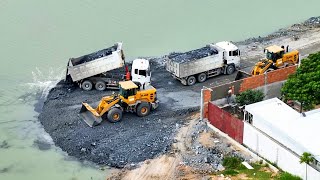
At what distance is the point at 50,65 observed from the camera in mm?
36312

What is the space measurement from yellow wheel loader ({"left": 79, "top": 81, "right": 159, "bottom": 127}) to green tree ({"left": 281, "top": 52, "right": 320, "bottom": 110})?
6360 millimetres

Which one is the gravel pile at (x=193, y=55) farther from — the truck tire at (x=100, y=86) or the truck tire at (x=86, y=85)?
the truck tire at (x=86, y=85)

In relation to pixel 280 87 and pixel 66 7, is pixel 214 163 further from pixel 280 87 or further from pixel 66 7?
pixel 66 7

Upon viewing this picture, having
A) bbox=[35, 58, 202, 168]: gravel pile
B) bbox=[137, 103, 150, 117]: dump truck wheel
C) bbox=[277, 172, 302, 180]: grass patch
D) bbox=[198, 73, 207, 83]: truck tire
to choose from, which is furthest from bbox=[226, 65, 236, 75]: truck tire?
bbox=[277, 172, 302, 180]: grass patch

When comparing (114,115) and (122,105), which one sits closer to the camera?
(114,115)

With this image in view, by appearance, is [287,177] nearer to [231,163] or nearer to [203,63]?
[231,163]

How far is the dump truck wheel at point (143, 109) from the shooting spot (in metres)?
29.0

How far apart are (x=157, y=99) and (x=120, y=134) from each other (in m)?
3.85

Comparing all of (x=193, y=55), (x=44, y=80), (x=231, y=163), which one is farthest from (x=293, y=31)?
(x=231, y=163)

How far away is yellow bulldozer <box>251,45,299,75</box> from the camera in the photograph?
32.1 m

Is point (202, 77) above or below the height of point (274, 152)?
above

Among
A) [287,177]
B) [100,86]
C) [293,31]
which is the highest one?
[293,31]

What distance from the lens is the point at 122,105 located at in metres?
28.9

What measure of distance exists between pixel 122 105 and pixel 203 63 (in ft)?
19.2
